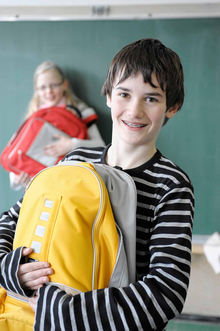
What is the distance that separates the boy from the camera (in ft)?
1.74

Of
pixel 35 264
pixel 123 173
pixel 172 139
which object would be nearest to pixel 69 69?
pixel 172 139

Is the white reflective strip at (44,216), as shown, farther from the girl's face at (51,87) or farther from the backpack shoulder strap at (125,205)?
the girl's face at (51,87)

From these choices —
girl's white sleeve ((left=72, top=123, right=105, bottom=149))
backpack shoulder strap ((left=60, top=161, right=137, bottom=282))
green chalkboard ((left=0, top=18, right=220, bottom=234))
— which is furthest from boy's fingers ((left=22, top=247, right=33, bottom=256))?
green chalkboard ((left=0, top=18, right=220, bottom=234))

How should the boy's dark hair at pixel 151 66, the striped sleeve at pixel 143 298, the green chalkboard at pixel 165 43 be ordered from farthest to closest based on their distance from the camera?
the green chalkboard at pixel 165 43 → the boy's dark hair at pixel 151 66 → the striped sleeve at pixel 143 298

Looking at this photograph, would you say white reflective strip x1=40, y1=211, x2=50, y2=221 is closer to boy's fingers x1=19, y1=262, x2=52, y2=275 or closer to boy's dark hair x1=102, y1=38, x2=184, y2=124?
boy's fingers x1=19, y1=262, x2=52, y2=275

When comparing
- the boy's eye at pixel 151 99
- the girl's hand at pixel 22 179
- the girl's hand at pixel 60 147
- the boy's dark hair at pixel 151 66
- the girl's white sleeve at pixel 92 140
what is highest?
the boy's dark hair at pixel 151 66

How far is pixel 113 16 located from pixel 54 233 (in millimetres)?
1352

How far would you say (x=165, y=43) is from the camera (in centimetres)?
160

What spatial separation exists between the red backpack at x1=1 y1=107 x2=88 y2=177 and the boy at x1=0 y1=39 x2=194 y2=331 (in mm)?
886

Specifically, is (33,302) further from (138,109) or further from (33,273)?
(138,109)

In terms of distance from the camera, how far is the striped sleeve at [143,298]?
526mm

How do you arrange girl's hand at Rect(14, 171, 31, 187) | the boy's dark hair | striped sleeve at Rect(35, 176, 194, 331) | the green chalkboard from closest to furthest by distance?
striped sleeve at Rect(35, 176, 194, 331) → the boy's dark hair → the green chalkboard → girl's hand at Rect(14, 171, 31, 187)

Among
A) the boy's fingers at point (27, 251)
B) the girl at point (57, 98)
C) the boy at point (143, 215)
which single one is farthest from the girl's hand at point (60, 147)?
the boy's fingers at point (27, 251)

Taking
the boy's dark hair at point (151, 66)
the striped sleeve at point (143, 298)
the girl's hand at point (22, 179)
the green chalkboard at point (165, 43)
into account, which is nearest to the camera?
the striped sleeve at point (143, 298)
